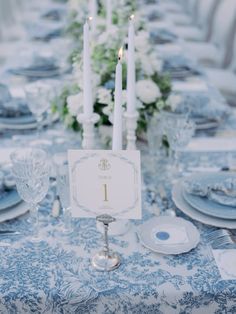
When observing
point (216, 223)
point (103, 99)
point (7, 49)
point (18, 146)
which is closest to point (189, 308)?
point (216, 223)

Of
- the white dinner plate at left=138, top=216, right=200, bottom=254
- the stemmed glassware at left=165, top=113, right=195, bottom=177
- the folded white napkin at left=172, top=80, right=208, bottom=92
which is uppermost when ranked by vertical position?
the stemmed glassware at left=165, top=113, right=195, bottom=177

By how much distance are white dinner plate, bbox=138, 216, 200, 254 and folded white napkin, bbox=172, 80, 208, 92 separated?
967 mm

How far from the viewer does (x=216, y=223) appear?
113cm

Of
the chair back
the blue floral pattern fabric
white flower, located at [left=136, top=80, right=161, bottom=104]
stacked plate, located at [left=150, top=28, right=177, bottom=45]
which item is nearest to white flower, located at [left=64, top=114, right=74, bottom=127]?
white flower, located at [left=136, top=80, right=161, bottom=104]

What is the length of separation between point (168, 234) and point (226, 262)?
0.45ft

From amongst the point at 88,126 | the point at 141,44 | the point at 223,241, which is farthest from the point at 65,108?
the point at 223,241

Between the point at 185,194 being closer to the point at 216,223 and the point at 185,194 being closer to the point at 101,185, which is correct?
the point at 216,223

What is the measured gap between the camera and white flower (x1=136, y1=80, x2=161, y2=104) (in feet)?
4.50

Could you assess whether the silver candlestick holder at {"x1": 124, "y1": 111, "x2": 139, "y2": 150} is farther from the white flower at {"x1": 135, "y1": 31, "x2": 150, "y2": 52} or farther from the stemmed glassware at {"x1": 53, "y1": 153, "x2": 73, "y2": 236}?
the white flower at {"x1": 135, "y1": 31, "x2": 150, "y2": 52}

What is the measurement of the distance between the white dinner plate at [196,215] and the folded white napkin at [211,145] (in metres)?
0.31

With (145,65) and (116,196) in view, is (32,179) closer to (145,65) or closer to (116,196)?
(116,196)

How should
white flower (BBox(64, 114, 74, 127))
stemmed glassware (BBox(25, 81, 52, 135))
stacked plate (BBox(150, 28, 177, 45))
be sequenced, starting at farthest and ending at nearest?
1. stacked plate (BBox(150, 28, 177, 45))
2. stemmed glassware (BBox(25, 81, 52, 135))
3. white flower (BBox(64, 114, 74, 127))

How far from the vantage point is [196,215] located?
1155mm

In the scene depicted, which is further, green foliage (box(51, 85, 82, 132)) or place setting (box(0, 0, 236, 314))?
green foliage (box(51, 85, 82, 132))
